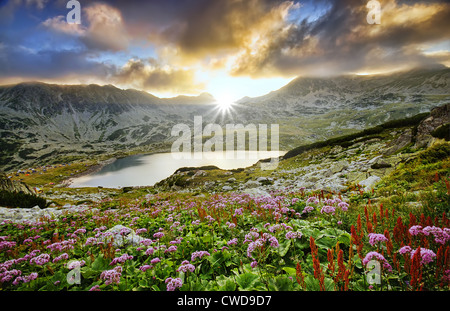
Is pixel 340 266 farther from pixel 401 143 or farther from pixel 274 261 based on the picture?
pixel 401 143

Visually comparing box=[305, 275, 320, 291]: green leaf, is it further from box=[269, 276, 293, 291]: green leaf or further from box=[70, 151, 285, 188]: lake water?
box=[70, 151, 285, 188]: lake water

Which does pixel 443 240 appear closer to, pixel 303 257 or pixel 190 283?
pixel 303 257

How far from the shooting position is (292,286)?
3.14 meters

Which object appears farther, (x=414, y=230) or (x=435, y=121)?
(x=435, y=121)

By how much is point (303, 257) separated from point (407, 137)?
2475 centimetres

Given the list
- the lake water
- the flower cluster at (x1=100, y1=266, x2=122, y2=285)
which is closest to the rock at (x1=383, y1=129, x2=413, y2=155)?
the flower cluster at (x1=100, y1=266, x2=122, y2=285)

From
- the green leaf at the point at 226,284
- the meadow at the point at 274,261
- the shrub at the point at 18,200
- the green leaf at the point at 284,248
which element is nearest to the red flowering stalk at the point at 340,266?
the meadow at the point at 274,261

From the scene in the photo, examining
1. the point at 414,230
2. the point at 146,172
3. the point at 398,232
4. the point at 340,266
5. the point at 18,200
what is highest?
the point at 414,230

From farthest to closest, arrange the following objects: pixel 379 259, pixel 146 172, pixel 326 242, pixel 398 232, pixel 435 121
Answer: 1. pixel 146 172
2. pixel 435 121
3. pixel 326 242
4. pixel 398 232
5. pixel 379 259

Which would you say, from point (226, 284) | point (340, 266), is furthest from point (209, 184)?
point (340, 266)

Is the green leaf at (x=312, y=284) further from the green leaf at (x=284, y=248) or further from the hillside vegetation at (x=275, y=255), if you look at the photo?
the green leaf at (x=284, y=248)

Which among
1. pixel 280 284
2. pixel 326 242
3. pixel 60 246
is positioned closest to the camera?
pixel 280 284

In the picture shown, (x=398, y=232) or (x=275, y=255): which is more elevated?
(x=398, y=232)
